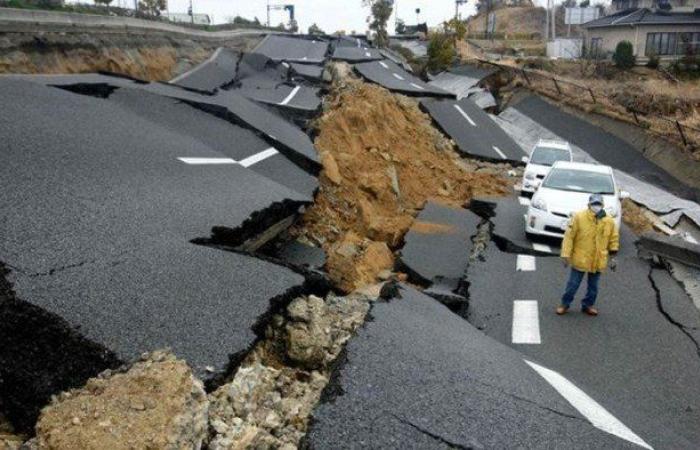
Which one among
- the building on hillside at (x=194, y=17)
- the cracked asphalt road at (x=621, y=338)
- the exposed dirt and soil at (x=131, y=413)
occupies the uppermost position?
the building on hillside at (x=194, y=17)

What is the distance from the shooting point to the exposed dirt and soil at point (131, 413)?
9.68 ft

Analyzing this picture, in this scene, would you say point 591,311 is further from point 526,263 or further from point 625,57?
point 625,57

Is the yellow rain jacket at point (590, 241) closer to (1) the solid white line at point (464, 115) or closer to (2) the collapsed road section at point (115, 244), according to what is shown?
(2) the collapsed road section at point (115, 244)

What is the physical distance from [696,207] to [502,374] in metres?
13.4

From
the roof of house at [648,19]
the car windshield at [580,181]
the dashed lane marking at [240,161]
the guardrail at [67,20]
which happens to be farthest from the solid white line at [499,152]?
the roof of house at [648,19]

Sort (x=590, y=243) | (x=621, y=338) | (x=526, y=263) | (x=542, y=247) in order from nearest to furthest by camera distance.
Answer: (x=621, y=338), (x=590, y=243), (x=526, y=263), (x=542, y=247)

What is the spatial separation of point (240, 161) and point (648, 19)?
44.4 meters

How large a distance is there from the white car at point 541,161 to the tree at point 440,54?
76.9 feet

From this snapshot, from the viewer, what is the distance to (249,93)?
58.0 feet

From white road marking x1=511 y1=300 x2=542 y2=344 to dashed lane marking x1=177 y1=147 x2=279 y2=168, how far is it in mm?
5042

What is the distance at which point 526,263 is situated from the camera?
10.3m

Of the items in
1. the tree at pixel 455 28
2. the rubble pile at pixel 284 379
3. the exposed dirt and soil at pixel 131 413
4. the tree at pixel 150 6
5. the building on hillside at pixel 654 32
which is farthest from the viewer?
the tree at pixel 150 6

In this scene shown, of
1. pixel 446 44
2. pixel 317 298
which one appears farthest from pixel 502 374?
pixel 446 44

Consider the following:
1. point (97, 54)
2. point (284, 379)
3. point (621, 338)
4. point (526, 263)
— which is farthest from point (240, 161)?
point (97, 54)
